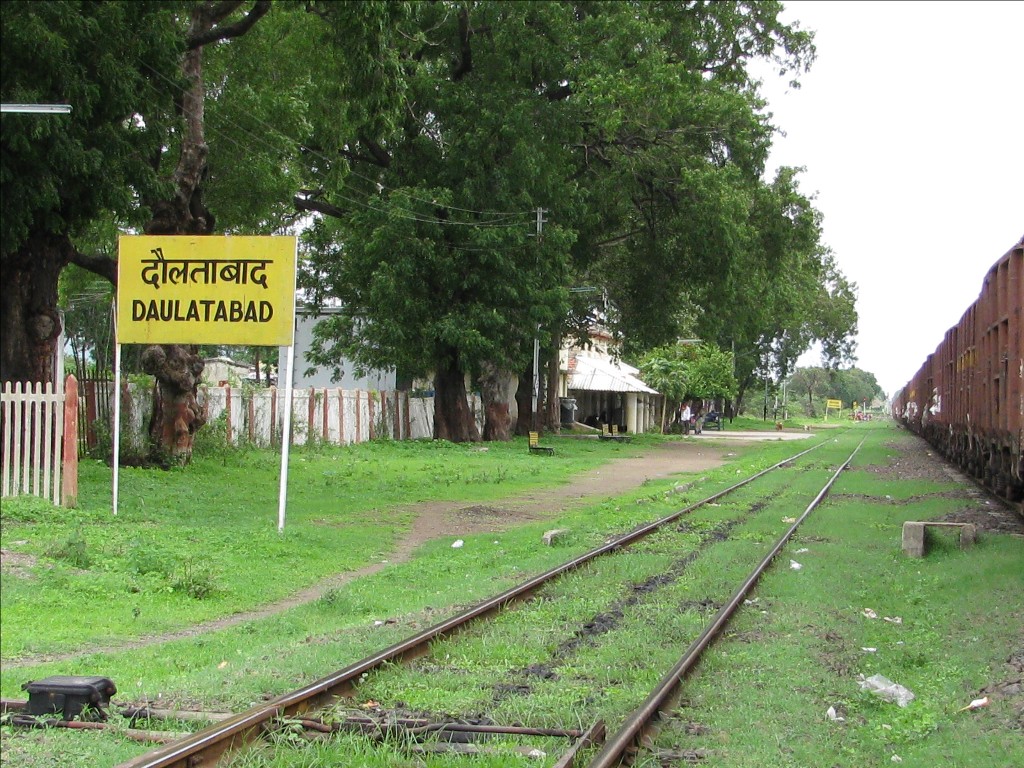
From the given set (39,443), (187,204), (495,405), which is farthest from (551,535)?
(495,405)

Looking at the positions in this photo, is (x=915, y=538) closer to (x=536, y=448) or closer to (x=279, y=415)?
(x=279, y=415)

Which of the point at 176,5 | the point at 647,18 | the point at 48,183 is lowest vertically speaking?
the point at 48,183

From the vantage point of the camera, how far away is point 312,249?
37.2m

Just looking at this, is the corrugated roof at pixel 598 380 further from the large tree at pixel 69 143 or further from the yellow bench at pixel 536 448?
the large tree at pixel 69 143

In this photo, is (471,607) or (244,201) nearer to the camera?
(471,607)

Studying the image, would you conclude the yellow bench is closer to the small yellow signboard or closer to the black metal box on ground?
the small yellow signboard

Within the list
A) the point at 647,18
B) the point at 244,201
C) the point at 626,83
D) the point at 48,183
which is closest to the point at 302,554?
the point at 48,183

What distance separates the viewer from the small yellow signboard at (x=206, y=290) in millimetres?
10297

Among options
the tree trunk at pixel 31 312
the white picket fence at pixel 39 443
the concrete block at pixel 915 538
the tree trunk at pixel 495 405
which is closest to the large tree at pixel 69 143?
the tree trunk at pixel 31 312

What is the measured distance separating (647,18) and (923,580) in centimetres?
2473

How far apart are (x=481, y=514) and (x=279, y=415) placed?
40.6 ft

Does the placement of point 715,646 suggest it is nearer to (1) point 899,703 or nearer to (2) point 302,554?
(1) point 899,703

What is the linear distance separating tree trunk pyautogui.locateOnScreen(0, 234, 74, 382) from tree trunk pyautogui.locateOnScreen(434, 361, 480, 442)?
68.4ft

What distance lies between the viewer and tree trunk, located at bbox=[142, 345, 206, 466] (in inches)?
738
